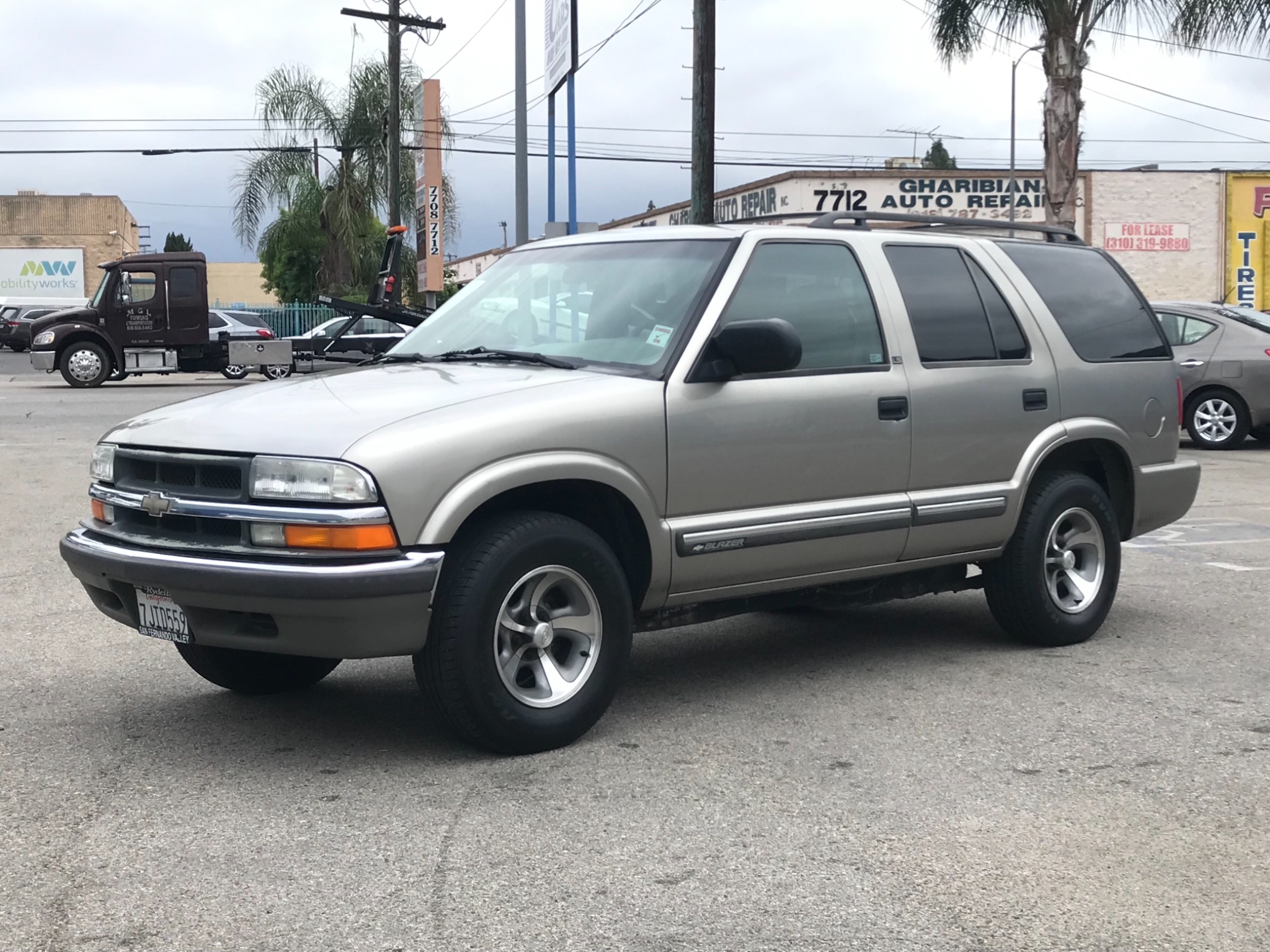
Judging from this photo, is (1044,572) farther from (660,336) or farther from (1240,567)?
(1240,567)

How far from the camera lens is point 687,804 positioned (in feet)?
14.3

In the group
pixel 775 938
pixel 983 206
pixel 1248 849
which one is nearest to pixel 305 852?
pixel 775 938

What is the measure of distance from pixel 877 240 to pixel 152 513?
3068 millimetres

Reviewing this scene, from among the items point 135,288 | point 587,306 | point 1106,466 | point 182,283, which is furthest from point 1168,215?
point 587,306

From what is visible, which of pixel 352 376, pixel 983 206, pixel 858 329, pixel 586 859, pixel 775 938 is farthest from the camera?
pixel 983 206

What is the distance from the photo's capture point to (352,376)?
5.43 m

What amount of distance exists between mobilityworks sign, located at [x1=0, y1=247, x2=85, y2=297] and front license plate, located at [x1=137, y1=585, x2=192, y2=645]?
75.2m

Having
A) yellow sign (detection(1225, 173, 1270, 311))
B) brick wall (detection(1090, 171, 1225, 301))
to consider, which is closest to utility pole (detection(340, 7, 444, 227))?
brick wall (detection(1090, 171, 1225, 301))

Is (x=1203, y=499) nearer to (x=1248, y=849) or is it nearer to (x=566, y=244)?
(x=566, y=244)

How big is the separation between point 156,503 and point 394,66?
96.1ft

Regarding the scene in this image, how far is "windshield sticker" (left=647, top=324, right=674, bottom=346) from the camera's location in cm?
527

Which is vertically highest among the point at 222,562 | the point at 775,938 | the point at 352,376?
the point at 352,376

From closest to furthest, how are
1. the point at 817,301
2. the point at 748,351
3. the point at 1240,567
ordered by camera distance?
the point at 748,351 → the point at 817,301 → the point at 1240,567

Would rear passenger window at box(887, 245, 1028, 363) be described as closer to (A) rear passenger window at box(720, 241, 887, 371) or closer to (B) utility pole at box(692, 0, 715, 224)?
(A) rear passenger window at box(720, 241, 887, 371)
